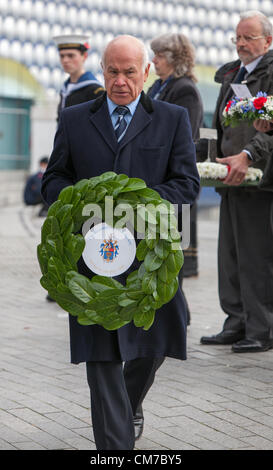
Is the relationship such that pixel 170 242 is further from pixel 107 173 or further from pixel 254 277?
pixel 254 277

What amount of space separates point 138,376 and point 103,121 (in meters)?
1.16

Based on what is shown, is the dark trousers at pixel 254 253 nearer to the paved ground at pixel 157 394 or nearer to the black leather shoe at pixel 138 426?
the paved ground at pixel 157 394

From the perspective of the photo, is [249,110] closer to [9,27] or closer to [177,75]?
[177,75]

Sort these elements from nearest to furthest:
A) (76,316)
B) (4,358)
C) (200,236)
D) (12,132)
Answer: (76,316) → (4,358) → (200,236) → (12,132)

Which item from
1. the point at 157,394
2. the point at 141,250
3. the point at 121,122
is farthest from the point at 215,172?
the point at 141,250

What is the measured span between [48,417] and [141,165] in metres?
1.55

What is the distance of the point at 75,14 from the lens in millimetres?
43188

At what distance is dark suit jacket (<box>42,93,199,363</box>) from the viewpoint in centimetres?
382

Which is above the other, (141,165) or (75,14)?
(75,14)

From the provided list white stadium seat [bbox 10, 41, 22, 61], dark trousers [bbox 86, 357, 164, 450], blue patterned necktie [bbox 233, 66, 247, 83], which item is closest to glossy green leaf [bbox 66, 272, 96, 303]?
dark trousers [bbox 86, 357, 164, 450]

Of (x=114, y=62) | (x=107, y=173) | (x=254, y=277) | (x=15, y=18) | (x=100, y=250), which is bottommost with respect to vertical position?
(x=254, y=277)

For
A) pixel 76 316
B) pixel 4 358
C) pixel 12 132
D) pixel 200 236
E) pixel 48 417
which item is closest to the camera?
pixel 76 316

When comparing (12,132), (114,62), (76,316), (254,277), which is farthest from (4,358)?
(12,132)

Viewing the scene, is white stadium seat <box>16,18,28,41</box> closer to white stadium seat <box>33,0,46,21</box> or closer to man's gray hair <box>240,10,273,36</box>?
white stadium seat <box>33,0,46,21</box>
